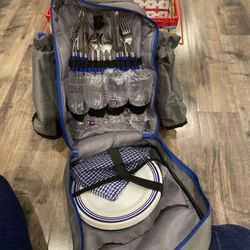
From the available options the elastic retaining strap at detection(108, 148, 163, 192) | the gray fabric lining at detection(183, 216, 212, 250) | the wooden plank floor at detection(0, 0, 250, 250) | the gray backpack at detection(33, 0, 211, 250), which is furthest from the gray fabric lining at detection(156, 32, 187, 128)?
the gray fabric lining at detection(183, 216, 212, 250)

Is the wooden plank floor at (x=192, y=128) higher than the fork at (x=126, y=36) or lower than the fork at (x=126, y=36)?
lower

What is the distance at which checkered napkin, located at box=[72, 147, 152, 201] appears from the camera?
82 centimetres

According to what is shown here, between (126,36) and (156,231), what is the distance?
0.60m

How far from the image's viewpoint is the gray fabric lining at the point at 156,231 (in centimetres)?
74

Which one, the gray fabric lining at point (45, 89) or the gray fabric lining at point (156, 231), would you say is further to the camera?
the gray fabric lining at point (45, 89)

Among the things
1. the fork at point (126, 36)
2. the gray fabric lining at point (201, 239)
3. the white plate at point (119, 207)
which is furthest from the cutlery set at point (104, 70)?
the gray fabric lining at point (201, 239)

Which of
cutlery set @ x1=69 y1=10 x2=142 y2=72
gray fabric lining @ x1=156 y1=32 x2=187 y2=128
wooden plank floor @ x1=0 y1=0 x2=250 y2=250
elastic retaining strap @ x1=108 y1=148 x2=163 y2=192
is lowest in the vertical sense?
wooden plank floor @ x1=0 y1=0 x2=250 y2=250

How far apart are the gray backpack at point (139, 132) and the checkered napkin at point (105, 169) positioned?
0.03 meters

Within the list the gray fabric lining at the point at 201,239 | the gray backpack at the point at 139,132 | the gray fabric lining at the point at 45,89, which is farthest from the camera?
the gray fabric lining at the point at 45,89

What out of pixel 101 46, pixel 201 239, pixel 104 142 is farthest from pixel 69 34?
pixel 201 239

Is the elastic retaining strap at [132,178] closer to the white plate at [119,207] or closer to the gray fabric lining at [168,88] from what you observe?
the white plate at [119,207]

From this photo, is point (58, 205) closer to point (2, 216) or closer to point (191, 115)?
point (2, 216)

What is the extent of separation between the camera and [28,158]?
1062 mm

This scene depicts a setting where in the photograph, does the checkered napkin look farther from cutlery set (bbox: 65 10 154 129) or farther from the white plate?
cutlery set (bbox: 65 10 154 129)
